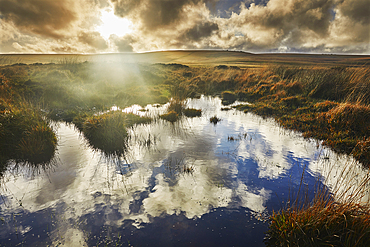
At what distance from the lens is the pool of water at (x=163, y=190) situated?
3.72 m

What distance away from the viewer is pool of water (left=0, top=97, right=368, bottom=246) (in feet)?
12.2

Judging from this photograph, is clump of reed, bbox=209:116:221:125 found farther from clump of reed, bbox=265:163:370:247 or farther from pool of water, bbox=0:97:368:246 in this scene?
clump of reed, bbox=265:163:370:247

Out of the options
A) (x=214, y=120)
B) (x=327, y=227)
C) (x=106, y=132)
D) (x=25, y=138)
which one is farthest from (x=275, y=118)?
(x=25, y=138)

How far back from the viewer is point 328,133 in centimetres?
852

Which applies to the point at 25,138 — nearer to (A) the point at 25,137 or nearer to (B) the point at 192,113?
(A) the point at 25,137

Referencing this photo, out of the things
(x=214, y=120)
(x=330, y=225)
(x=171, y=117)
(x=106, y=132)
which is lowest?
(x=214, y=120)

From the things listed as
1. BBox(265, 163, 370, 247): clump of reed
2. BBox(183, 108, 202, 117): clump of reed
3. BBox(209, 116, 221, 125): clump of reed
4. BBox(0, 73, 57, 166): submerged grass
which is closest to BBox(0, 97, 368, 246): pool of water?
BBox(265, 163, 370, 247): clump of reed

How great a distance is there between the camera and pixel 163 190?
16.5 ft

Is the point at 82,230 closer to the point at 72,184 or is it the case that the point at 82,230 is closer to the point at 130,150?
the point at 72,184

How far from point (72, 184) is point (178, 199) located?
306cm

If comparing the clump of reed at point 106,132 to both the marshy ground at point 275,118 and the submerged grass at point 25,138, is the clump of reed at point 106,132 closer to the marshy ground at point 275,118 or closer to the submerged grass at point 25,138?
the marshy ground at point 275,118

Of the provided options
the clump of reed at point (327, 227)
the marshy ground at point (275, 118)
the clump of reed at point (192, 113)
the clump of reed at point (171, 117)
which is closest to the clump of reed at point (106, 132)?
the marshy ground at point (275, 118)

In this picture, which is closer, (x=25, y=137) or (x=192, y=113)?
(x=25, y=137)

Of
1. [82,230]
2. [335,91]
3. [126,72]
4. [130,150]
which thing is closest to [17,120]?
[130,150]
